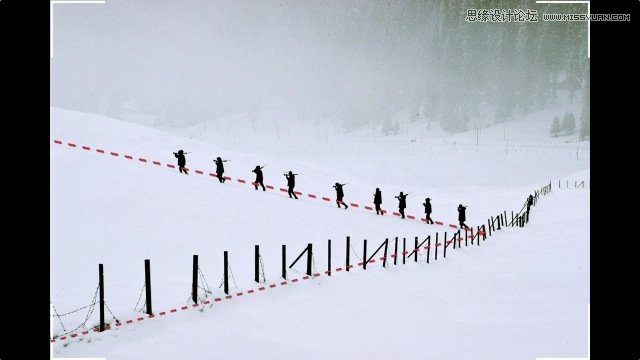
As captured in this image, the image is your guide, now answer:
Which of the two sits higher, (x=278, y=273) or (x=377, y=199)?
(x=377, y=199)

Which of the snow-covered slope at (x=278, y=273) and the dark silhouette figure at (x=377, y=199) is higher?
the dark silhouette figure at (x=377, y=199)

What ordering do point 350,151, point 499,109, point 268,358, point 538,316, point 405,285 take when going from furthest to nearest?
point 499,109 → point 350,151 → point 405,285 → point 538,316 → point 268,358

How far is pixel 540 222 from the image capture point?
27266 mm

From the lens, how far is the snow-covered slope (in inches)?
349

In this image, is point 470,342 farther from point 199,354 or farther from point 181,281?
point 181,281

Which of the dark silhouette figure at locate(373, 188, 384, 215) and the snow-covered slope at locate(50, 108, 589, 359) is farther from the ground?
the dark silhouette figure at locate(373, 188, 384, 215)

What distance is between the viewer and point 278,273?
13.3 metres

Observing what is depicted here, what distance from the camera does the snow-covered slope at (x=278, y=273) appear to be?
886 centimetres

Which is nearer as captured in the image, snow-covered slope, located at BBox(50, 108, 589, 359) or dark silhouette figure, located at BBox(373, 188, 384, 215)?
snow-covered slope, located at BBox(50, 108, 589, 359)

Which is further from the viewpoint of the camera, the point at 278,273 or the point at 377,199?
the point at 377,199

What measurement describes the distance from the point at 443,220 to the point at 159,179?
17171mm

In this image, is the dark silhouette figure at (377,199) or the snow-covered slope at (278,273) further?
the dark silhouette figure at (377,199)
